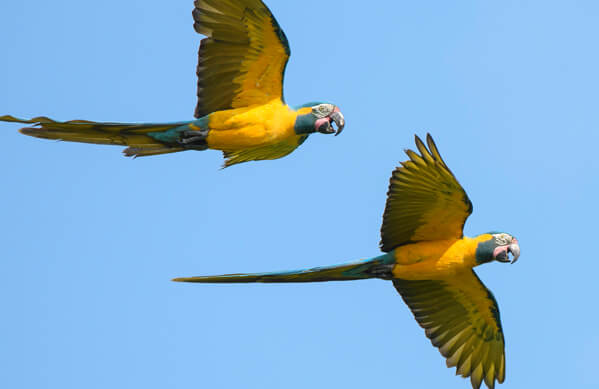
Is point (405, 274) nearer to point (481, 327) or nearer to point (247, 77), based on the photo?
point (481, 327)

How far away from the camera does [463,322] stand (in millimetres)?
14188

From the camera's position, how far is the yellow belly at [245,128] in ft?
45.1

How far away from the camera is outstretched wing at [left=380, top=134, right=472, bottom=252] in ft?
41.8

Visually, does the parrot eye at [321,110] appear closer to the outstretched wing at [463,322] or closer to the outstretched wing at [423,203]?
the outstretched wing at [423,203]

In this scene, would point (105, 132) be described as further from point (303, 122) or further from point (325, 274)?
point (325, 274)

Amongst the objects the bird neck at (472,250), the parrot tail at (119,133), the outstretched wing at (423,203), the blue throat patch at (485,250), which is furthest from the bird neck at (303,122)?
the blue throat patch at (485,250)

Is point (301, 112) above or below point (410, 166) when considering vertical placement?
above

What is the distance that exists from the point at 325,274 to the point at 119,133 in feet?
9.30

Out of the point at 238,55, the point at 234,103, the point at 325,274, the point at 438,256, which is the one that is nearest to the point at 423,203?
the point at 438,256

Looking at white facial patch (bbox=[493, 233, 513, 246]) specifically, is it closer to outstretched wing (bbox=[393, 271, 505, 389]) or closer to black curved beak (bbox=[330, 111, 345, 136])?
outstretched wing (bbox=[393, 271, 505, 389])

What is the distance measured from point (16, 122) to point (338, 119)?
3782 mm

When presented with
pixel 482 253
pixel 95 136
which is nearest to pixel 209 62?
pixel 95 136

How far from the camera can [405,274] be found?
13.5 metres

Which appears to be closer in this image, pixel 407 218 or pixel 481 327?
pixel 407 218
